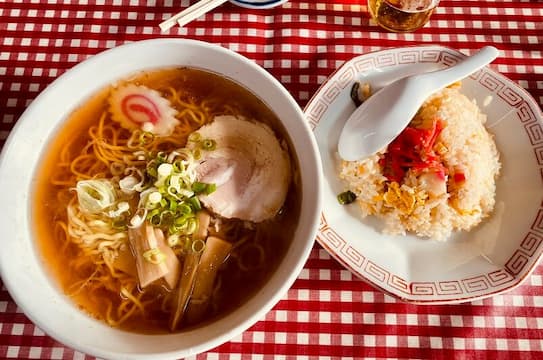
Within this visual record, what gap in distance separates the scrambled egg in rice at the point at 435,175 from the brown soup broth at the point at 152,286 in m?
0.31

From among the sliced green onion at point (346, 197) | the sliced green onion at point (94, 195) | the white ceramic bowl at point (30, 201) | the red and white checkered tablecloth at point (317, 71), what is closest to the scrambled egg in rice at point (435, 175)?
the sliced green onion at point (346, 197)

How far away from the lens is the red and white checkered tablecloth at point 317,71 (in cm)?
144

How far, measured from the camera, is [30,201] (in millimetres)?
1367

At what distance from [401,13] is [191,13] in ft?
2.32

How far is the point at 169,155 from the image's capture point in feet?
4.67

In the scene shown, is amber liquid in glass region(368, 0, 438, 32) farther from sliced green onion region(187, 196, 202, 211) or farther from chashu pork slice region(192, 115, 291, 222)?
sliced green onion region(187, 196, 202, 211)

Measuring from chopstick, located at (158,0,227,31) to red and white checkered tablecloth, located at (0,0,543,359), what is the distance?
5 cm

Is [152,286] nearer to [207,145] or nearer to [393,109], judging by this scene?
[207,145]

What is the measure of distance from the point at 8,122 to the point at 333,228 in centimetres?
109

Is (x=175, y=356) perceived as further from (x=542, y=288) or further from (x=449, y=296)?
(x=542, y=288)

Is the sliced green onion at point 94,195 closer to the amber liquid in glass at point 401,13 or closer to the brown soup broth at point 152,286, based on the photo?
the brown soup broth at point 152,286

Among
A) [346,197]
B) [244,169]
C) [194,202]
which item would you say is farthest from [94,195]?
[346,197]

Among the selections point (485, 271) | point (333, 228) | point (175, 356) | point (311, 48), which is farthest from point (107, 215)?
point (485, 271)

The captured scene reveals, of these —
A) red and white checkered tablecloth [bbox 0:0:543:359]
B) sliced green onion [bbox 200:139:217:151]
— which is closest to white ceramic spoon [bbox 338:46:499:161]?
red and white checkered tablecloth [bbox 0:0:543:359]
